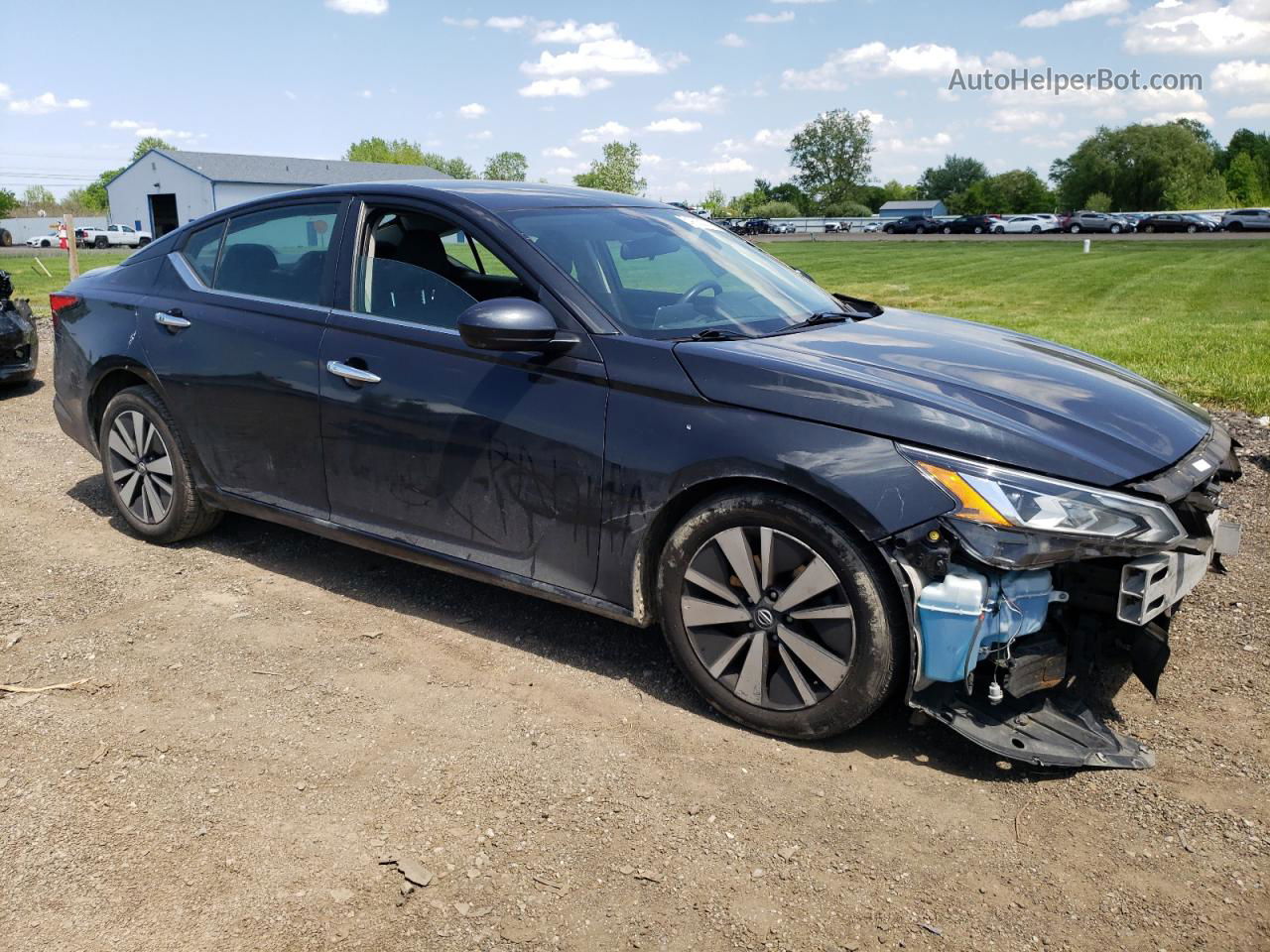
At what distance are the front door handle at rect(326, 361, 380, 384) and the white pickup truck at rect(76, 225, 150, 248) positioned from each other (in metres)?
60.8

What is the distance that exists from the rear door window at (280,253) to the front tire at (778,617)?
204 cm

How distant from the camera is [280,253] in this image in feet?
15.3

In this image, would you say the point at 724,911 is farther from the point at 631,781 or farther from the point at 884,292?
the point at 884,292

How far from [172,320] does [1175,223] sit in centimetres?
6189

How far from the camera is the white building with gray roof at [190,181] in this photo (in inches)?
2763

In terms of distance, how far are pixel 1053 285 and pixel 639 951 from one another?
74.1 ft

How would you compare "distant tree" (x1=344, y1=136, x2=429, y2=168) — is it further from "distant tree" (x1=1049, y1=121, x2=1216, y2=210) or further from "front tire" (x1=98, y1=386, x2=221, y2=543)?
"front tire" (x1=98, y1=386, x2=221, y2=543)

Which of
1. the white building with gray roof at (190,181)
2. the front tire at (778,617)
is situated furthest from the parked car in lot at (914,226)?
the front tire at (778,617)

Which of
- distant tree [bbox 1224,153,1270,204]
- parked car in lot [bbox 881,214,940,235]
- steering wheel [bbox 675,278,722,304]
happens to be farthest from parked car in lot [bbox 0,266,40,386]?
distant tree [bbox 1224,153,1270,204]

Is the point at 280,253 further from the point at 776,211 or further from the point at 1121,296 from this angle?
the point at 776,211

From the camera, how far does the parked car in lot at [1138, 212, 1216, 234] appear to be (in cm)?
5644

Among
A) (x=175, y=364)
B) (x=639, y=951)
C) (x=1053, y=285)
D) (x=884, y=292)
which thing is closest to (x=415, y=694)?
(x=639, y=951)

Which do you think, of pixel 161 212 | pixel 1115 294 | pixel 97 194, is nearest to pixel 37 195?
pixel 97 194

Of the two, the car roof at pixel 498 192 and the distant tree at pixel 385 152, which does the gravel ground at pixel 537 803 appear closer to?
the car roof at pixel 498 192
